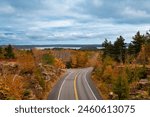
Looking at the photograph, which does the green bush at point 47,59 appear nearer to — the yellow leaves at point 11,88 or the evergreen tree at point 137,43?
the evergreen tree at point 137,43

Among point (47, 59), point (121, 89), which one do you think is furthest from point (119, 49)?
point (121, 89)

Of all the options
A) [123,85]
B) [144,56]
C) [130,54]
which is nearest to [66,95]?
[123,85]

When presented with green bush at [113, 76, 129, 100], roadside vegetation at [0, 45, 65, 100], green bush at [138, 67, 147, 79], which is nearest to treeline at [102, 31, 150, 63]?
green bush at [138, 67, 147, 79]

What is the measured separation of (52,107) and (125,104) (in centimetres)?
234

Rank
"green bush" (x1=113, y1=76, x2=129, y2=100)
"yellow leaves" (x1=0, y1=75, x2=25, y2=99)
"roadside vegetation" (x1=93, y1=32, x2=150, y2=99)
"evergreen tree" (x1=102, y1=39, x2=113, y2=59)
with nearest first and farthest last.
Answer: "yellow leaves" (x1=0, y1=75, x2=25, y2=99) → "green bush" (x1=113, y1=76, x2=129, y2=100) → "roadside vegetation" (x1=93, y1=32, x2=150, y2=99) → "evergreen tree" (x1=102, y1=39, x2=113, y2=59)

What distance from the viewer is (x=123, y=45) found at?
89.9m

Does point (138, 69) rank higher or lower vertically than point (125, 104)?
lower

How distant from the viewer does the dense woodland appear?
34487mm

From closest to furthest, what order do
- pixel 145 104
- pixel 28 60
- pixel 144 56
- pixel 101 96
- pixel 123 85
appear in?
pixel 145 104
pixel 123 85
pixel 101 96
pixel 28 60
pixel 144 56

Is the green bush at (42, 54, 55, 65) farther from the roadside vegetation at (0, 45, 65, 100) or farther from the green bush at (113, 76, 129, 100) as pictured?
the green bush at (113, 76, 129, 100)

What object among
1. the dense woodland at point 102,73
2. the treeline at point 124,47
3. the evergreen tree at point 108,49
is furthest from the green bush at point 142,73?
the evergreen tree at point 108,49

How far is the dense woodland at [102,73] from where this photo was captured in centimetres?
3449

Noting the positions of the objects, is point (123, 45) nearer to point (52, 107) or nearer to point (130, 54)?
point (130, 54)

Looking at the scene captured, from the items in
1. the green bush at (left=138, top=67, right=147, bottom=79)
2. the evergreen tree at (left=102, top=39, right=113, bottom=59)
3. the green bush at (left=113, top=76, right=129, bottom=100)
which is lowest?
the green bush at (left=138, top=67, right=147, bottom=79)
